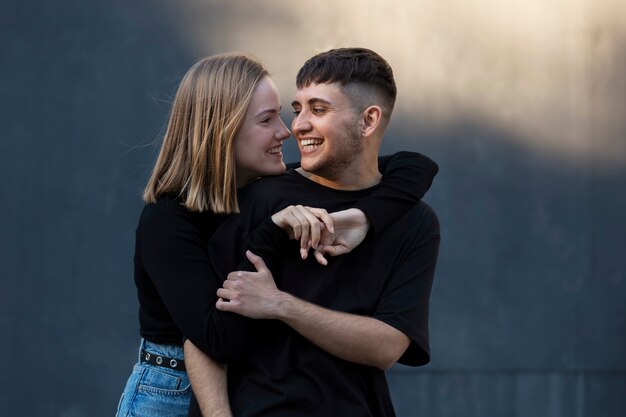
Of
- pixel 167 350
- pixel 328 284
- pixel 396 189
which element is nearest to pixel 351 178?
pixel 396 189

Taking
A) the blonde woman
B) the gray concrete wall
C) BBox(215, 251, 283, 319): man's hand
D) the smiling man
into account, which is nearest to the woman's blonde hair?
the blonde woman

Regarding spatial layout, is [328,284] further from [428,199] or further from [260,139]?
[428,199]

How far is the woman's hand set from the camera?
303 cm

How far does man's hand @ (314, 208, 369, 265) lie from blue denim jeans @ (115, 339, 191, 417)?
1.93ft

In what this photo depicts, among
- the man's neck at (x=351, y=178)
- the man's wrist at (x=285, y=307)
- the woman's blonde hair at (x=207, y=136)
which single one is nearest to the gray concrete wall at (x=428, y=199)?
the woman's blonde hair at (x=207, y=136)

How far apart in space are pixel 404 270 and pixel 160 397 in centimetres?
82

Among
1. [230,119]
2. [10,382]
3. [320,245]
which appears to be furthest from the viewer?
[10,382]

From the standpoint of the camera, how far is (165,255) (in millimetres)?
3148

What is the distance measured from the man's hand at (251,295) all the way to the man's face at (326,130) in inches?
16.2

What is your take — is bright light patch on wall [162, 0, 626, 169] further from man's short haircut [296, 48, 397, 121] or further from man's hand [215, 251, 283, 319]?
man's hand [215, 251, 283, 319]

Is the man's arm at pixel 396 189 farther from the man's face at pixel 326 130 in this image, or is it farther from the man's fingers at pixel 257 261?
the man's fingers at pixel 257 261

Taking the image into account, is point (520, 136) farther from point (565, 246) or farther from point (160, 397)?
point (160, 397)

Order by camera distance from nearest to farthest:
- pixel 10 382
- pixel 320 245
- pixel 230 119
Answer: pixel 320 245, pixel 230 119, pixel 10 382

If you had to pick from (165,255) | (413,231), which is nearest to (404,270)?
(413,231)
